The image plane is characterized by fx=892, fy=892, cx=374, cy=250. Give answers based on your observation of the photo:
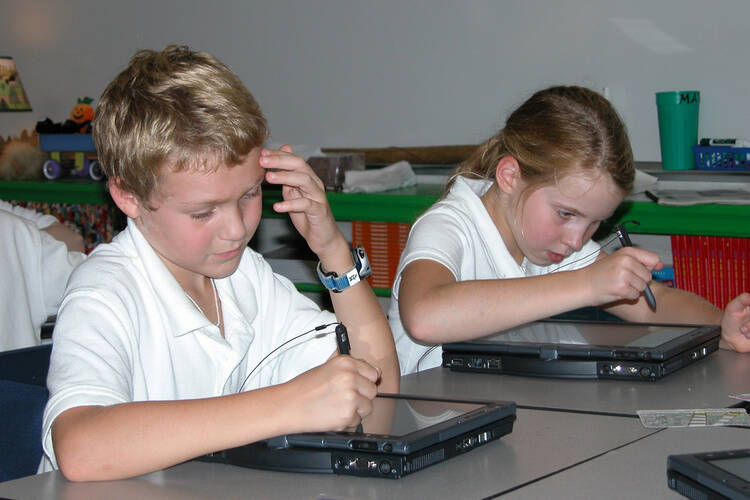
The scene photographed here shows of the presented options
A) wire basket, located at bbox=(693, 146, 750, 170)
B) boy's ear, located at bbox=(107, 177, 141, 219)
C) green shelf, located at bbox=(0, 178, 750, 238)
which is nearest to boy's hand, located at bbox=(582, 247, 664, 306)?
boy's ear, located at bbox=(107, 177, 141, 219)

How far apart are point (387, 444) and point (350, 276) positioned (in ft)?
1.85

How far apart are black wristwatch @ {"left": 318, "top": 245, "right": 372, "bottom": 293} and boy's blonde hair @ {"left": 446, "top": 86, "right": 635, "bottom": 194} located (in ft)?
1.37

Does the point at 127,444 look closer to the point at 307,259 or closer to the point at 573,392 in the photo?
the point at 573,392

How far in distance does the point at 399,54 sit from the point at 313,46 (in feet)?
1.26

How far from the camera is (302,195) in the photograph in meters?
1.39

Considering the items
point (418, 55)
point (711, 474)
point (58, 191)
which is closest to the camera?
point (711, 474)

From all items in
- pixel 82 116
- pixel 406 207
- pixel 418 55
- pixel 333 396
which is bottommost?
pixel 406 207

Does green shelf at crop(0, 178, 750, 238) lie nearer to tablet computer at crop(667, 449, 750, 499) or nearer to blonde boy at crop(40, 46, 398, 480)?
blonde boy at crop(40, 46, 398, 480)

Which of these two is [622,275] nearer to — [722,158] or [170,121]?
[170,121]

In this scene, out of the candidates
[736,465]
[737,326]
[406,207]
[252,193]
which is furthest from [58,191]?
[736,465]

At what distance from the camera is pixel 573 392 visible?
4.17 ft

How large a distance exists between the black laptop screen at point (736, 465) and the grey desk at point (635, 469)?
2.0 inches

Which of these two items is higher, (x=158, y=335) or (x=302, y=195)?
(x=302, y=195)

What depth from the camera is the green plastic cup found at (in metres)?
2.72
